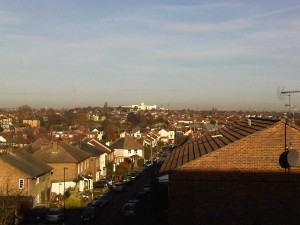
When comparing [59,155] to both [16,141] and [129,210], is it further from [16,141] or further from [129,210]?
[16,141]

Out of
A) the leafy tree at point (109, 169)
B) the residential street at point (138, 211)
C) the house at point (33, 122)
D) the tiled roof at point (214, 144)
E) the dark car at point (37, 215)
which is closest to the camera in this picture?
the tiled roof at point (214, 144)

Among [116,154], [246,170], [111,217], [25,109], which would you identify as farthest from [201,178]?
[25,109]

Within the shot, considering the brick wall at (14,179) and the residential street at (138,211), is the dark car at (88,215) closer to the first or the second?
the residential street at (138,211)

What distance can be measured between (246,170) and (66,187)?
30.3 meters

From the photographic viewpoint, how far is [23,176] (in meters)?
33.5

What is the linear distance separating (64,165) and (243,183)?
3117 centimetres

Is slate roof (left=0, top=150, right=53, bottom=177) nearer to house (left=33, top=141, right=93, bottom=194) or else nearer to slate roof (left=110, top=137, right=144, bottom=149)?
house (left=33, top=141, right=93, bottom=194)

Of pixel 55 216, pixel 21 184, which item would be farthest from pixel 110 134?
pixel 55 216

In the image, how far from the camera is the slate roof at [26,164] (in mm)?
33969

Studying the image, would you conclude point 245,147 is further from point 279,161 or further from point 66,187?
point 66,187

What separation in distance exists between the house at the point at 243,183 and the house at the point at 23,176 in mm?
20362

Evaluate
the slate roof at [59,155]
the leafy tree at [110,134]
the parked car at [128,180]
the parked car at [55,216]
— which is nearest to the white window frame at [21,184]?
the parked car at [55,216]

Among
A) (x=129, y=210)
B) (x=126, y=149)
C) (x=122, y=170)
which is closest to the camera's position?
(x=129, y=210)

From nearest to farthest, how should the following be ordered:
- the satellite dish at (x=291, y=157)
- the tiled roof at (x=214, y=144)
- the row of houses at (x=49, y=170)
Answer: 1. the satellite dish at (x=291, y=157)
2. the tiled roof at (x=214, y=144)
3. the row of houses at (x=49, y=170)
